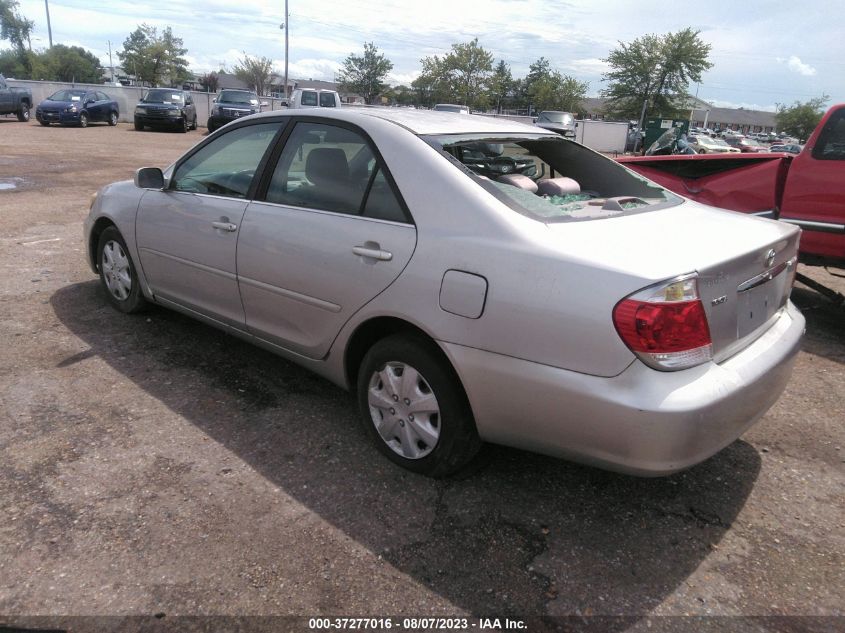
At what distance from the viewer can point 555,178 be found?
11.9 ft

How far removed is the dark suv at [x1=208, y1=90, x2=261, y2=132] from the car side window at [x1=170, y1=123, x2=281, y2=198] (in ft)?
67.6

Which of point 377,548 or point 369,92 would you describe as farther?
point 369,92

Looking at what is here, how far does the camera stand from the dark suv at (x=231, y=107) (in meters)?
24.0

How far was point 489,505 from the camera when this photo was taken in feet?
9.16

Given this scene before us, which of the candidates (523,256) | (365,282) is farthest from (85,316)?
(523,256)

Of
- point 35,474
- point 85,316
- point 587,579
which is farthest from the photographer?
point 85,316

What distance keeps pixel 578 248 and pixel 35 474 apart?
2526mm

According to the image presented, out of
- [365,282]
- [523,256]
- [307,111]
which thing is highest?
[307,111]

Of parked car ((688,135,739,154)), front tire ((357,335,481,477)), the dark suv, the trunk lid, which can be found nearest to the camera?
the trunk lid

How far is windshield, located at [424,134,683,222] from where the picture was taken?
2.80 metres

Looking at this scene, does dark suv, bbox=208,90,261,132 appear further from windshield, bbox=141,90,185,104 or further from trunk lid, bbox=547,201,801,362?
trunk lid, bbox=547,201,801,362

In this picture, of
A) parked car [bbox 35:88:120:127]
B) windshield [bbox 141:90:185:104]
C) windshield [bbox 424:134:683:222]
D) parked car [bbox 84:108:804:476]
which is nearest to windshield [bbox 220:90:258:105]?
windshield [bbox 141:90:185:104]

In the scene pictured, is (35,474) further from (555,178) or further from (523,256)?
(555,178)

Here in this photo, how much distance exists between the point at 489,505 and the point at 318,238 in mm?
1472
